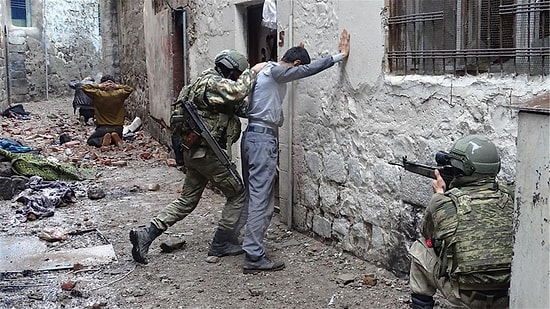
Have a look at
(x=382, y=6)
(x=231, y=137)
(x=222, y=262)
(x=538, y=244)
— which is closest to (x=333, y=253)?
(x=222, y=262)

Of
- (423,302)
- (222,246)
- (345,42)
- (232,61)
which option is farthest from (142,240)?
(423,302)

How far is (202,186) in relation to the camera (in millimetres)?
4906

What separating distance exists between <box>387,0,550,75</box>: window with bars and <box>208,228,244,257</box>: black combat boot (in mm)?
1842

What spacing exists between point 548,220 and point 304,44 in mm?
3039

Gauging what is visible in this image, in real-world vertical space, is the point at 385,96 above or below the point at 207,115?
above

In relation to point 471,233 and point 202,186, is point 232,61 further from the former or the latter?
point 471,233

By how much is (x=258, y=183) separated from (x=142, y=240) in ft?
3.35

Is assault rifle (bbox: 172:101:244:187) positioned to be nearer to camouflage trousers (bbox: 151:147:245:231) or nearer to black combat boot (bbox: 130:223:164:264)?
camouflage trousers (bbox: 151:147:245:231)

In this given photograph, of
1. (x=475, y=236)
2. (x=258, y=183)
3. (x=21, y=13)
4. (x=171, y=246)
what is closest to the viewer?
(x=475, y=236)

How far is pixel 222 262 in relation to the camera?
473 cm

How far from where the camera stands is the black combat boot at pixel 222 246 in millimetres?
4836

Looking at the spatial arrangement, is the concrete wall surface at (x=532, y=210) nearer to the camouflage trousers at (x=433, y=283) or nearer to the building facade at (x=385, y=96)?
the camouflage trousers at (x=433, y=283)

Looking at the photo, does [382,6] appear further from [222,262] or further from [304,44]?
[222,262]

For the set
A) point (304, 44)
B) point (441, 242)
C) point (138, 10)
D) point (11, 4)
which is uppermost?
point (11, 4)
